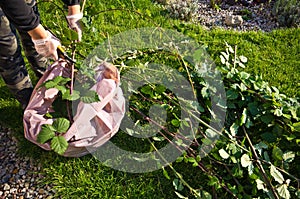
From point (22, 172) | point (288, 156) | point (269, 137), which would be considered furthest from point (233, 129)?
point (22, 172)

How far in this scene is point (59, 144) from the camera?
1.70 m

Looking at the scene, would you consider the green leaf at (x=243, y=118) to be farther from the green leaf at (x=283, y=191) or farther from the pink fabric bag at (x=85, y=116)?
the pink fabric bag at (x=85, y=116)

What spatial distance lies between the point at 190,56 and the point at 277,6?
1115 millimetres

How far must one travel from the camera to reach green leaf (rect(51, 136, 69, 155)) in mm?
1689

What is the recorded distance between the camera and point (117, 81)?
1.93m

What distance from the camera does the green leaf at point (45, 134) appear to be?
5.57 ft

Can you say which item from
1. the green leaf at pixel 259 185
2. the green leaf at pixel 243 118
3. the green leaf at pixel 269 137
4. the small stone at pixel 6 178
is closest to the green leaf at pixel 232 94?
the green leaf at pixel 243 118

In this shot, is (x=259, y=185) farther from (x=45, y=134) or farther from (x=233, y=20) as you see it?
(x=233, y=20)

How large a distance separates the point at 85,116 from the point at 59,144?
0.65 ft

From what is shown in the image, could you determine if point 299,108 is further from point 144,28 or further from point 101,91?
point 144,28

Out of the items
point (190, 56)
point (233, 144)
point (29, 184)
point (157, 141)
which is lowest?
point (29, 184)

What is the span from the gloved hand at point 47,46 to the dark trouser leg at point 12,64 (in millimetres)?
221

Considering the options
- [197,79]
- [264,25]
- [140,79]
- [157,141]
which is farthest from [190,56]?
[264,25]

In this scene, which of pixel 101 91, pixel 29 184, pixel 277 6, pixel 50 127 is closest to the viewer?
pixel 50 127
